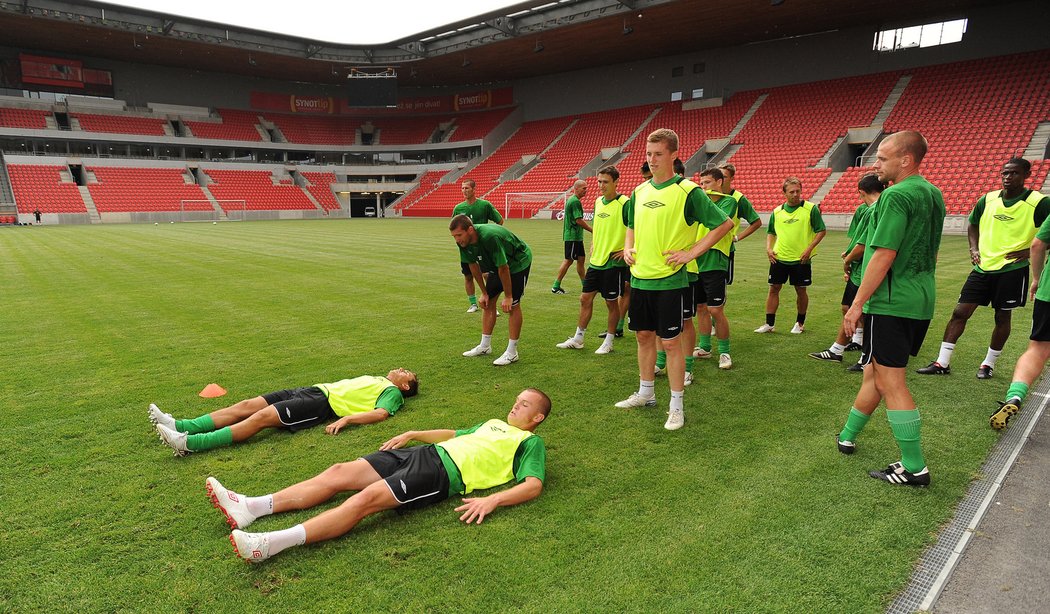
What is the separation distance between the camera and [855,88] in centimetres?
3519

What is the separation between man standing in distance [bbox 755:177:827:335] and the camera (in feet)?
23.0

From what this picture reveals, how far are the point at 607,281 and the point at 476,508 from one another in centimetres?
413

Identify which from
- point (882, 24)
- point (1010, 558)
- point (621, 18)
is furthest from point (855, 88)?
point (1010, 558)

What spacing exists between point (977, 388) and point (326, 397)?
603 cm

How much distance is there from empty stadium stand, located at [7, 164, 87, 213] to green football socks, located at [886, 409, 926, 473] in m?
51.5

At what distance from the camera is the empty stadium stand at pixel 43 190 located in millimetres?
39438

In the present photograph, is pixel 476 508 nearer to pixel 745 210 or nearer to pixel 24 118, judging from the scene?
pixel 745 210

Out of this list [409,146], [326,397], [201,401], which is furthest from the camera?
[409,146]

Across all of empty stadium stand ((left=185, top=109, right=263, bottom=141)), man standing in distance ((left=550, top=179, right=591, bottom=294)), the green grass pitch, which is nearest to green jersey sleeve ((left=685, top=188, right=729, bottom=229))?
the green grass pitch

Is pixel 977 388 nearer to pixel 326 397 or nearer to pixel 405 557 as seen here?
pixel 405 557

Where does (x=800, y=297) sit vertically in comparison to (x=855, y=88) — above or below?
below

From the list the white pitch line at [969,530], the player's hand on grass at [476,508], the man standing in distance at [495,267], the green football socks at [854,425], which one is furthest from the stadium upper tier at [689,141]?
the player's hand on grass at [476,508]

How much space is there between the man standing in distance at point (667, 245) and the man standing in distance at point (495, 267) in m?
1.74

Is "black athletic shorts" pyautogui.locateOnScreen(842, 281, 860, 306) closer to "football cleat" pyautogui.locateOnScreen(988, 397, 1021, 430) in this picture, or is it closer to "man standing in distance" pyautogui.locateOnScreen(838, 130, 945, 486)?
"football cleat" pyautogui.locateOnScreen(988, 397, 1021, 430)
